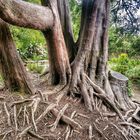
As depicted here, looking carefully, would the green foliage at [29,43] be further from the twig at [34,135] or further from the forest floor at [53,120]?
the twig at [34,135]

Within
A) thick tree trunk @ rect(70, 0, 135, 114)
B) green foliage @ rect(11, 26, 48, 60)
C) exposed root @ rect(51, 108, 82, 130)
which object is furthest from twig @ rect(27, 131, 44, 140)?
green foliage @ rect(11, 26, 48, 60)

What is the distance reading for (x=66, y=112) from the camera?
5246 mm

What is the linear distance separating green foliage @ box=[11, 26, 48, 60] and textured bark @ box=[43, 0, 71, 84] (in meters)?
4.50

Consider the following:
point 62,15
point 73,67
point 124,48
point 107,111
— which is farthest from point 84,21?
point 124,48

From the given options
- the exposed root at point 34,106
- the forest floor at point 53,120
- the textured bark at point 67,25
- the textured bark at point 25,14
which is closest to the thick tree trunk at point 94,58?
the textured bark at point 67,25

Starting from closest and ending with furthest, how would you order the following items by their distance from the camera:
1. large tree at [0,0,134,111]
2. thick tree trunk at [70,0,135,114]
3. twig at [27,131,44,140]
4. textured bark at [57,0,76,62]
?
1. twig at [27,131,44,140]
2. large tree at [0,0,134,111]
3. thick tree trunk at [70,0,135,114]
4. textured bark at [57,0,76,62]

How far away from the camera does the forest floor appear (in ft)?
→ 15.4

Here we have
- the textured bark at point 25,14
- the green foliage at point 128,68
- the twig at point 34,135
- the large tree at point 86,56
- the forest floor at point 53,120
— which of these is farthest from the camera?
the green foliage at point 128,68

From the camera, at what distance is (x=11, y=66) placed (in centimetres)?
527

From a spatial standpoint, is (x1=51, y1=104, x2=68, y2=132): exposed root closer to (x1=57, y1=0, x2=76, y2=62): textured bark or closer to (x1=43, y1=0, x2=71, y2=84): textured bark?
(x1=43, y1=0, x2=71, y2=84): textured bark

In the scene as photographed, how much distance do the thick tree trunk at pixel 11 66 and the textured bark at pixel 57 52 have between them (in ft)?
2.25

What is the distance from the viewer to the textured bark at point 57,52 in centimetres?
526

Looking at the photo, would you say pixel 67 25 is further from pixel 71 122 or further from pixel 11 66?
pixel 71 122

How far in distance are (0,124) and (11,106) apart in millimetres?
438
